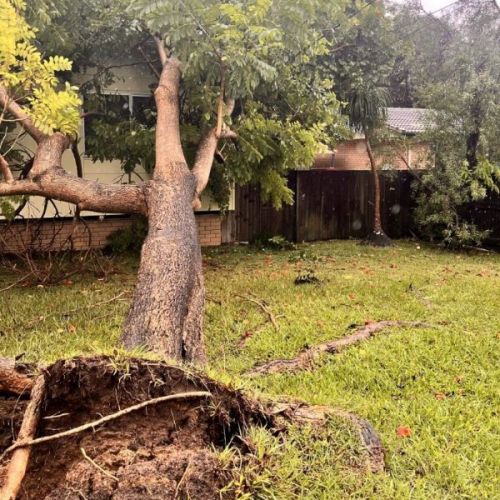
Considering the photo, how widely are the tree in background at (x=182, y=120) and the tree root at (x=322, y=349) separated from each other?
2.38ft

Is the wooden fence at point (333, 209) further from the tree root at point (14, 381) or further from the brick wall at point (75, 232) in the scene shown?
the tree root at point (14, 381)

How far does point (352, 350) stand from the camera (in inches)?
178

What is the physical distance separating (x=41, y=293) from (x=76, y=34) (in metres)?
3.84

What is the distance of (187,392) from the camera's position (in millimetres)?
2158

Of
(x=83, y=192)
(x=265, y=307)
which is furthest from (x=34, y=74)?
(x=265, y=307)

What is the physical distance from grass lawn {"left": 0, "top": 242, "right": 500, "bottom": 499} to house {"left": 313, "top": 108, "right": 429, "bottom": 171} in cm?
329

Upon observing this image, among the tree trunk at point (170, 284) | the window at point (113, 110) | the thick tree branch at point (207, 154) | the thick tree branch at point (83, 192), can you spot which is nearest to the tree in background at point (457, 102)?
the thick tree branch at point (207, 154)

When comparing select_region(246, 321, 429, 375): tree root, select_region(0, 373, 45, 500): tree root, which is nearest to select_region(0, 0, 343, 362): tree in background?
select_region(246, 321, 429, 375): tree root

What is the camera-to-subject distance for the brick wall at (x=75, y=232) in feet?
30.0

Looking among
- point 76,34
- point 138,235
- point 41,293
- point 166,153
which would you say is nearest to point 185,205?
point 166,153

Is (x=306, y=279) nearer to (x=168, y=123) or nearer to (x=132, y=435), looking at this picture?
(x=168, y=123)

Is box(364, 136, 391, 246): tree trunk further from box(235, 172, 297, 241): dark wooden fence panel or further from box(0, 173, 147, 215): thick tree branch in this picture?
box(0, 173, 147, 215): thick tree branch

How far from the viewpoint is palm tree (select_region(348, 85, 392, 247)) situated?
10461 millimetres

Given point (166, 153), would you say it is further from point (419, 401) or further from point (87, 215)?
point (87, 215)
